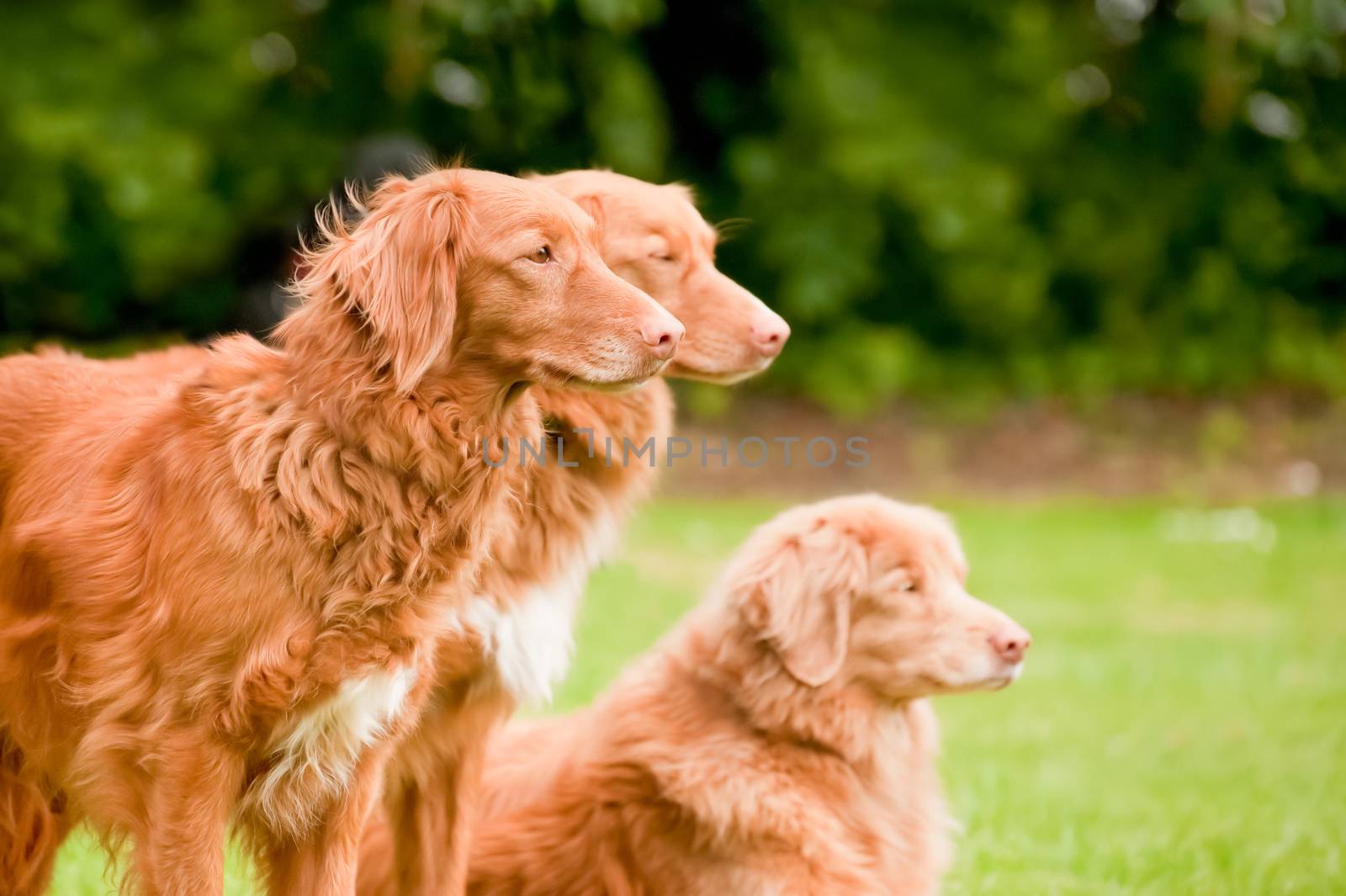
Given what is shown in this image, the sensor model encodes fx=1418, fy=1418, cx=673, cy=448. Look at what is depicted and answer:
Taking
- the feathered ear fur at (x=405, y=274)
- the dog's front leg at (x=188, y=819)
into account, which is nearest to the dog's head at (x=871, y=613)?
the feathered ear fur at (x=405, y=274)

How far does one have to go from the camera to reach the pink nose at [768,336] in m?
4.42

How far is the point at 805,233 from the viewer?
46.0ft

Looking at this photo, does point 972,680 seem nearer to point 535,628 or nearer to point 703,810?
point 703,810

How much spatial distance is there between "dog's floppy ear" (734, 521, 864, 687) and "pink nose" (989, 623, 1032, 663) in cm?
42

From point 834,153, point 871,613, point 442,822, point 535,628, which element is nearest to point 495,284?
point 535,628

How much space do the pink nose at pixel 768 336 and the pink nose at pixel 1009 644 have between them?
3.61ft

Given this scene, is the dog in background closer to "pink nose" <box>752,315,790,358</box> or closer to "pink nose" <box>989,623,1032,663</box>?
"pink nose" <box>989,623,1032,663</box>

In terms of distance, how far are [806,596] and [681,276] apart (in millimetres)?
1105

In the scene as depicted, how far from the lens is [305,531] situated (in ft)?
10.3

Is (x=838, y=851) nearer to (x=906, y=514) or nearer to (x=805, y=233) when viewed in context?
(x=906, y=514)

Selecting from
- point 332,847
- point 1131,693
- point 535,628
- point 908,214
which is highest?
point 908,214

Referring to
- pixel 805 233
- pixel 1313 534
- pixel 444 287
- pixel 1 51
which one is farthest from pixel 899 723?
pixel 1 51

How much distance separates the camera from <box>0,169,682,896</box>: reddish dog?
10.2 ft

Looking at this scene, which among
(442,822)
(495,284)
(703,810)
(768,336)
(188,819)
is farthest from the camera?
(768,336)
